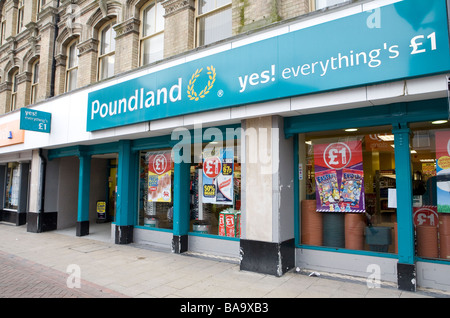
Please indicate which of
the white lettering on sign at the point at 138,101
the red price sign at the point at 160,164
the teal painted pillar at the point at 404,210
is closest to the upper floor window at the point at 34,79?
the white lettering on sign at the point at 138,101

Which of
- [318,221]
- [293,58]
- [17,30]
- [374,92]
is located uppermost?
[17,30]

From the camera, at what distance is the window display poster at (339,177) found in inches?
246

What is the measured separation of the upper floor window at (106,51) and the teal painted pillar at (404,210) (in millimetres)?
9259

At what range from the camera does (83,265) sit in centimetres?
713

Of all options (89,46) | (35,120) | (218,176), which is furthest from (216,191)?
(89,46)

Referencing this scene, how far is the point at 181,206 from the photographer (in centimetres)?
817

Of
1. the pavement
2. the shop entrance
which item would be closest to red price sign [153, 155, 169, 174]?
the pavement

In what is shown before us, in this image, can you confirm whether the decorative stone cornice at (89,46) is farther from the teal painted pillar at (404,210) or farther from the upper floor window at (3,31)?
the teal painted pillar at (404,210)

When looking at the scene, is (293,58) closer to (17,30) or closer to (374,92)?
(374,92)

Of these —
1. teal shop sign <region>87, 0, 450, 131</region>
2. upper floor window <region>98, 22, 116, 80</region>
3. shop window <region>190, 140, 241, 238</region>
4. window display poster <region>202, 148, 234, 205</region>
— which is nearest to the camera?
teal shop sign <region>87, 0, 450, 131</region>

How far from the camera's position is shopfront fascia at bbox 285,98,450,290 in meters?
5.20

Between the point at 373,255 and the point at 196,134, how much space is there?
4.68 metres

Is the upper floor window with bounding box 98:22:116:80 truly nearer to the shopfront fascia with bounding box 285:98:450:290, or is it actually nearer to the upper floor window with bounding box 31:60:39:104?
the upper floor window with bounding box 31:60:39:104
